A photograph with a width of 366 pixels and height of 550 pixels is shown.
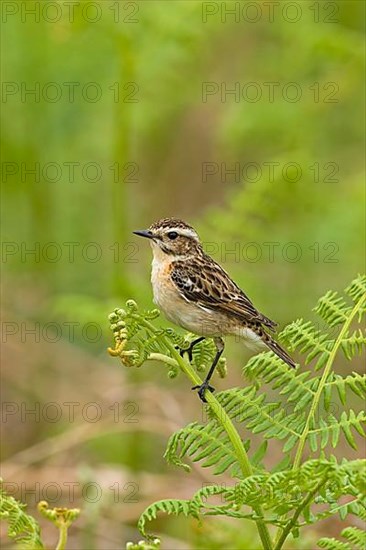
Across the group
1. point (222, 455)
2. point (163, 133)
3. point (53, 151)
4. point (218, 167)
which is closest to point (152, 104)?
point (53, 151)

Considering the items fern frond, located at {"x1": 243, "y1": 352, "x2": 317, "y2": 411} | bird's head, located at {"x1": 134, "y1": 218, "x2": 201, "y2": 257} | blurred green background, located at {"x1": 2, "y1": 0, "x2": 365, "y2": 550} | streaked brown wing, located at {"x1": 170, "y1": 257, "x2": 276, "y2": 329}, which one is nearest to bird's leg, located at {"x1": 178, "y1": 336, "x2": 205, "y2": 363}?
fern frond, located at {"x1": 243, "y1": 352, "x2": 317, "y2": 411}

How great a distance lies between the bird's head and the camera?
19.8 feet

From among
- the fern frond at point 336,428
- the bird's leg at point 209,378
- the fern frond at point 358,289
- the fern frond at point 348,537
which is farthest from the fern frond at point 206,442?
the fern frond at point 358,289

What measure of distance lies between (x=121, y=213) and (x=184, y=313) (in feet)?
7.43

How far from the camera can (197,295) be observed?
568 centimetres

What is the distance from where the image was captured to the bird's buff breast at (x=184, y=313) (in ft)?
17.5

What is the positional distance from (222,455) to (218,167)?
8.96 metres

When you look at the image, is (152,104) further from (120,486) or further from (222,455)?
(222,455)

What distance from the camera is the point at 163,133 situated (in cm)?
1152

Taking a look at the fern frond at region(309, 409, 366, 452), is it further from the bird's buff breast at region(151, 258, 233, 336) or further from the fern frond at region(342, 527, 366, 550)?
the bird's buff breast at region(151, 258, 233, 336)

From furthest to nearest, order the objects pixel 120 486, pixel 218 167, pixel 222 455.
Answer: pixel 218 167, pixel 120 486, pixel 222 455

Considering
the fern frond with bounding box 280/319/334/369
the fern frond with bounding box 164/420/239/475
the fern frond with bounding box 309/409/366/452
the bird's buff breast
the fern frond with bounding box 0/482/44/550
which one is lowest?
the fern frond with bounding box 0/482/44/550

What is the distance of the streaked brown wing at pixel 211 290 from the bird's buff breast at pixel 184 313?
0.14 feet

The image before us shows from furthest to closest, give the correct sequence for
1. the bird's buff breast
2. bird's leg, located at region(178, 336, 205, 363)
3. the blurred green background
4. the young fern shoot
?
the blurred green background, the bird's buff breast, bird's leg, located at region(178, 336, 205, 363), the young fern shoot
